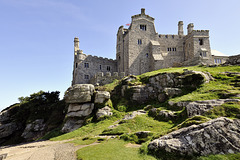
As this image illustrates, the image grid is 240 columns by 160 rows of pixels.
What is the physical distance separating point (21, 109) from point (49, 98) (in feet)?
20.5

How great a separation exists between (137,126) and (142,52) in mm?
28173

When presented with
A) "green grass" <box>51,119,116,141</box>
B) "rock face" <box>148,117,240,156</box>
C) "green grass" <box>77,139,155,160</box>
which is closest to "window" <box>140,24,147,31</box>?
"green grass" <box>51,119,116,141</box>

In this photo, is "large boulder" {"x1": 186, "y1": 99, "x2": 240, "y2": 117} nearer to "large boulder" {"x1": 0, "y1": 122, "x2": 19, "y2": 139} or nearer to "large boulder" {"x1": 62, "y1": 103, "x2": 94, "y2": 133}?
"large boulder" {"x1": 62, "y1": 103, "x2": 94, "y2": 133}

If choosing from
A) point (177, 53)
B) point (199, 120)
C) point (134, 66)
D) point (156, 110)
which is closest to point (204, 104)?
point (199, 120)

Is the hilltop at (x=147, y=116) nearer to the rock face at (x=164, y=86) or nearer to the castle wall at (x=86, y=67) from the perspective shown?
the rock face at (x=164, y=86)

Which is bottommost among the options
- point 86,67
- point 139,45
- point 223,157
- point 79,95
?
point 223,157

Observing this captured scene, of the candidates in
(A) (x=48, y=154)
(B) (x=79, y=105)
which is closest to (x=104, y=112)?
(B) (x=79, y=105)

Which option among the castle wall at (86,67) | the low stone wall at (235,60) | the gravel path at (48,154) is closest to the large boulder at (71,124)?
the gravel path at (48,154)

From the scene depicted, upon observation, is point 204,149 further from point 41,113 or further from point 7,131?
point 7,131

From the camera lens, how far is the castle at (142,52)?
3741cm

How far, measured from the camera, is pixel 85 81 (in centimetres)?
3728

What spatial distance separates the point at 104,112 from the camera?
20.1 m

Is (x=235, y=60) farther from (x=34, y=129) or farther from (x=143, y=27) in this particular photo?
(x=34, y=129)

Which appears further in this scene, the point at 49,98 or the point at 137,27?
the point at 137,27
